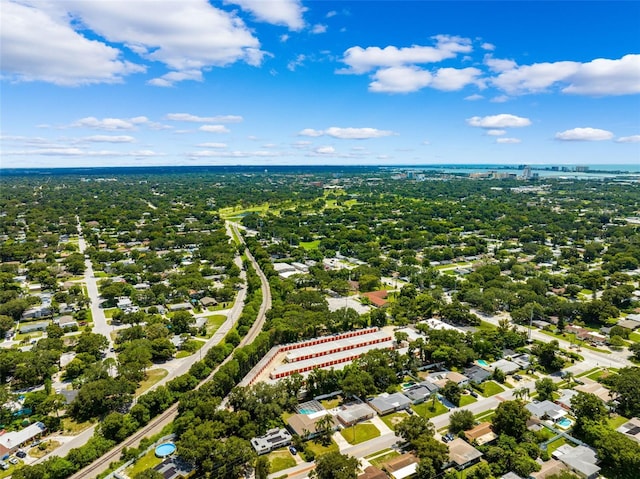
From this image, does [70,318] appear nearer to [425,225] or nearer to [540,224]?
[425,225]

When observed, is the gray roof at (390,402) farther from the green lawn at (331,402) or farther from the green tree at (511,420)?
the green tree at (511,420)

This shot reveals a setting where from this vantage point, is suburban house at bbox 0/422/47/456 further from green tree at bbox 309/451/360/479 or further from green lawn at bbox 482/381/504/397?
green lawn at bbox 482/381/504/397

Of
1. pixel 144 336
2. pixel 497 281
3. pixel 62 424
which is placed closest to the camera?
pixel 62 424

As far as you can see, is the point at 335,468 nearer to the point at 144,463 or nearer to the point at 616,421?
the point at 144,463

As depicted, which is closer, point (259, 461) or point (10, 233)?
point (259, 461)

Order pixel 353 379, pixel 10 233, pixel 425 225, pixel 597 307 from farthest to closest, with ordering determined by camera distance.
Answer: pixel 425 225, pixel 10 233, pixel 597 307, pixel 353 379

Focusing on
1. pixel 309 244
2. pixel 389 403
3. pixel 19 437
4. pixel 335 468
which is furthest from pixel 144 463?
pixel 309 244

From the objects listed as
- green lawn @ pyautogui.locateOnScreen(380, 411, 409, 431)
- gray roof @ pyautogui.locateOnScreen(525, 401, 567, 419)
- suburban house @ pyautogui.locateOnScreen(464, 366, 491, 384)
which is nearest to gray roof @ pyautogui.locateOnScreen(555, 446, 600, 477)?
gray roof @ pyautogui.locateOnScreen(525, 401, 567, 419)

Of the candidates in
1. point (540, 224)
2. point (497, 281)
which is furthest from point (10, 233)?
point (540, 224)
